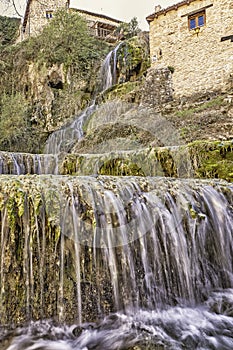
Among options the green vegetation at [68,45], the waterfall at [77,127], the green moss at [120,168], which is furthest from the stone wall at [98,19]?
the green moss at [120,168]

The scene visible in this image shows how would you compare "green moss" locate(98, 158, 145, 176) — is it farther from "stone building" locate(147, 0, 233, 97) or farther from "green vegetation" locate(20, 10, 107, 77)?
"green vegetation" locate(20, 10, 107, 77)

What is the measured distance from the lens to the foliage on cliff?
14336 millimetres

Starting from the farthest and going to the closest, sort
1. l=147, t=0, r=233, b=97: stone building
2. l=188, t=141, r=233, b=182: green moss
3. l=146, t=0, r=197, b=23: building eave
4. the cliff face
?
l=146, t=0, r=197, b=23: building eave < l=147, t=0, r=233, b=97: stone building < the cliff face < l=188, t=141, r=233, b=182: green moss

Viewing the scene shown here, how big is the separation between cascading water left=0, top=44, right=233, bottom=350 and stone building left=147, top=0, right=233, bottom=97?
30.6 ft

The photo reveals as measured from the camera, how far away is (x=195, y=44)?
41.4ft

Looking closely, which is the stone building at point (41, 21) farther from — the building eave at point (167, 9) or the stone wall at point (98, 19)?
the building eave at point (167, 9)

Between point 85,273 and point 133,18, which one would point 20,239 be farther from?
point 133,18

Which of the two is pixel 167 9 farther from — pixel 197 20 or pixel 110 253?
pixel 110 253

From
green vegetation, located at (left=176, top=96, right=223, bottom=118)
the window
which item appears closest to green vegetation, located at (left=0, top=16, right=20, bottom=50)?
the window

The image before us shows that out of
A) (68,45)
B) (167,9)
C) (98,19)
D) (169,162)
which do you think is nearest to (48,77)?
(68,45)

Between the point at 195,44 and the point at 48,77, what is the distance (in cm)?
763

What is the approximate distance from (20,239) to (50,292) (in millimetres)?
574

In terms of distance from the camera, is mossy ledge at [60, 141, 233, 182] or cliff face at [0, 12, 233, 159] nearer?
mossy ledge at [60, 141, 233, 182]

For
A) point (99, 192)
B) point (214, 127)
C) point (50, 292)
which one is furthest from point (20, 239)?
point (214, 127)
